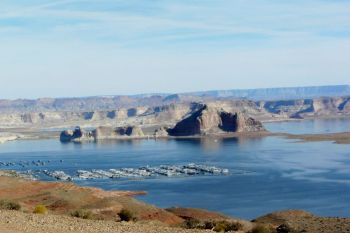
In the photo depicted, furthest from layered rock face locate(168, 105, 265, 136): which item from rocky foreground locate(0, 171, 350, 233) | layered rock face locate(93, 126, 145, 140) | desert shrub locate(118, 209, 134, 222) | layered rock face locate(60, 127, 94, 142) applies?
desert shrub locate(118, 209, 134, 222)

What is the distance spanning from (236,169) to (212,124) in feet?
270

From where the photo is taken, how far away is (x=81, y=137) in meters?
148

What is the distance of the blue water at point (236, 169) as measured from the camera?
1946 inches

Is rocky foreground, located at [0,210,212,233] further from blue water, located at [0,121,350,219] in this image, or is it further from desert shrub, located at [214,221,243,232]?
blue water, located at [0,121,350,219]

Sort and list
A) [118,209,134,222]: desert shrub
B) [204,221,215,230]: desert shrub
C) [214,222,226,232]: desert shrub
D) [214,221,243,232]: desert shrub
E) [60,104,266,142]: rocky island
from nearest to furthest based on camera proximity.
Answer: [214,222,226,232]: desert shrub → [214,221,243,232]: desert shrub → [204,221,215,230]: desert shrub → [118,209,134,222]: desert shrub → [60,104,266,142]: rocky island

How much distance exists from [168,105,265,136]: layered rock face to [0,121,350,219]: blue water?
17.9 meters

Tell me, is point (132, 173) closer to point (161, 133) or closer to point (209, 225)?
point (209, 225)

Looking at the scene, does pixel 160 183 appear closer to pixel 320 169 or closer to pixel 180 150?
pixel 320 169

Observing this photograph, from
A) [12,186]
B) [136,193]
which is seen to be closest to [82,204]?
[12,186]

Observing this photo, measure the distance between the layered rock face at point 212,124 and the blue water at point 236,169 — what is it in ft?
58.7

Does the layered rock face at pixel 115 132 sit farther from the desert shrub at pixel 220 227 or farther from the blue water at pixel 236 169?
the desert shrub at pixel 220 227

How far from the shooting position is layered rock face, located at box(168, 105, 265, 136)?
15438 centimetres

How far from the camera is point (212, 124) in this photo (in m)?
158

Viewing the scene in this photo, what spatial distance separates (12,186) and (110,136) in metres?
108
